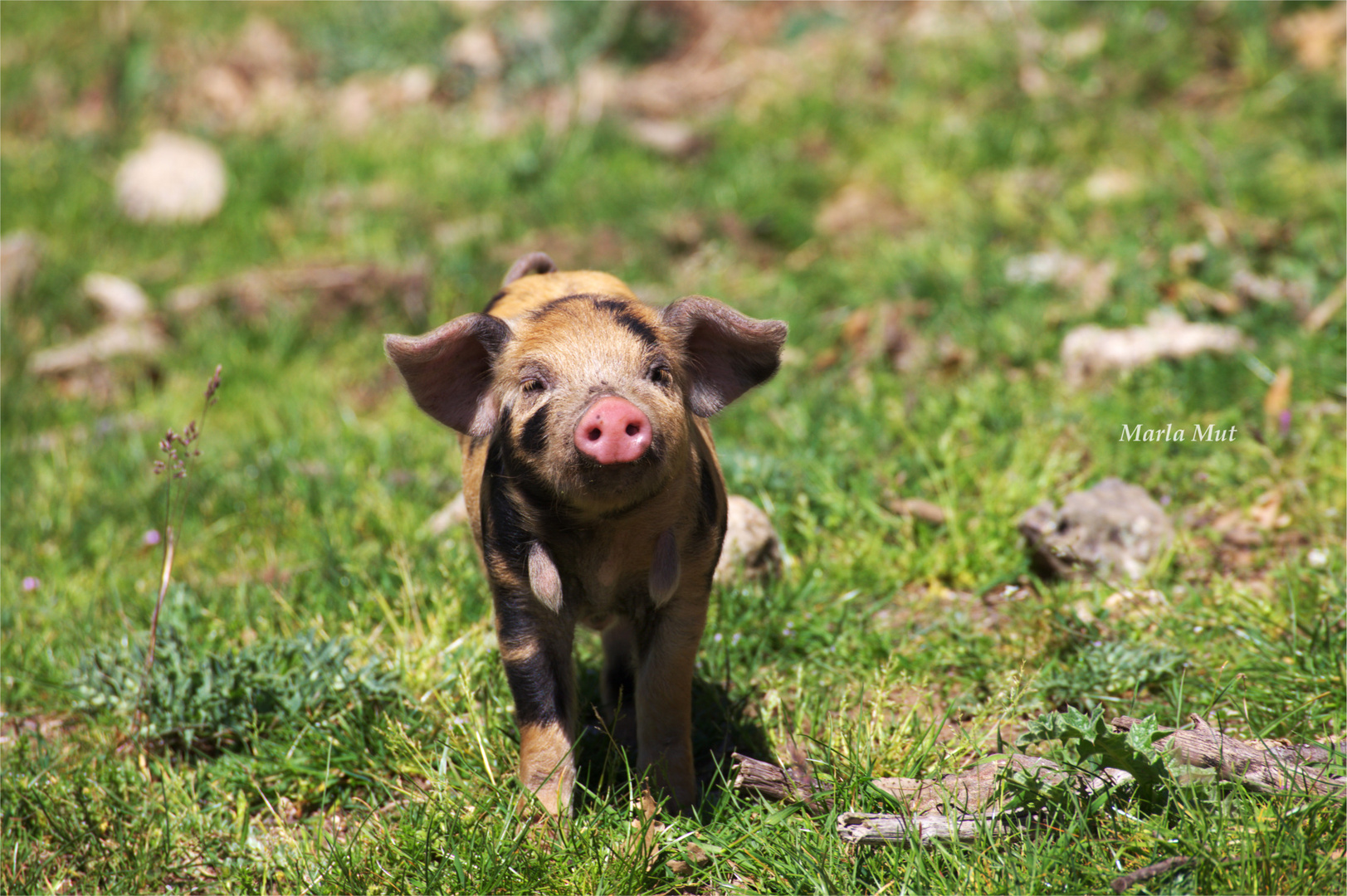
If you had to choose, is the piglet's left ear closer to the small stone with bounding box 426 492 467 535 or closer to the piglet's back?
the piglet's back

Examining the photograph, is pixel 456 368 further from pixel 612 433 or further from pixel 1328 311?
pixel 1328 311

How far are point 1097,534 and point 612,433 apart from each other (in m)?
2.40

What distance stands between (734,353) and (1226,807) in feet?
5.82

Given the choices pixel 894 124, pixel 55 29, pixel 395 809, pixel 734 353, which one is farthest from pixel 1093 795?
pixel 55 29

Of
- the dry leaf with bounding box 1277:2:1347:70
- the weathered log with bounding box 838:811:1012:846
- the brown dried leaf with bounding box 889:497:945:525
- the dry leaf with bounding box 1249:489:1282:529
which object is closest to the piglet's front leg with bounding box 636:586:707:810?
the weathered log with bounding box 838:811:1012:846

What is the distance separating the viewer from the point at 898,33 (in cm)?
948

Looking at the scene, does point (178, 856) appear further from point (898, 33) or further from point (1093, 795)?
point (898, 33)

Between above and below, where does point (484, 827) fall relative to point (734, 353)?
below

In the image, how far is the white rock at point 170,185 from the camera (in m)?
8.37

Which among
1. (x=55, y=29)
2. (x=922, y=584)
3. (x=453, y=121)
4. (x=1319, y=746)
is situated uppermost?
(x=55, y=29)

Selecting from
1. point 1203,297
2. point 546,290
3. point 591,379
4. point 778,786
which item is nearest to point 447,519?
point 546,290

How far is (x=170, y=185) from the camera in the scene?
27.6 feet

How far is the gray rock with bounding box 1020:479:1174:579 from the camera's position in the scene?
14.1 ft

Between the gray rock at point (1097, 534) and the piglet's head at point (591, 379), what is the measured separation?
1556 mm
